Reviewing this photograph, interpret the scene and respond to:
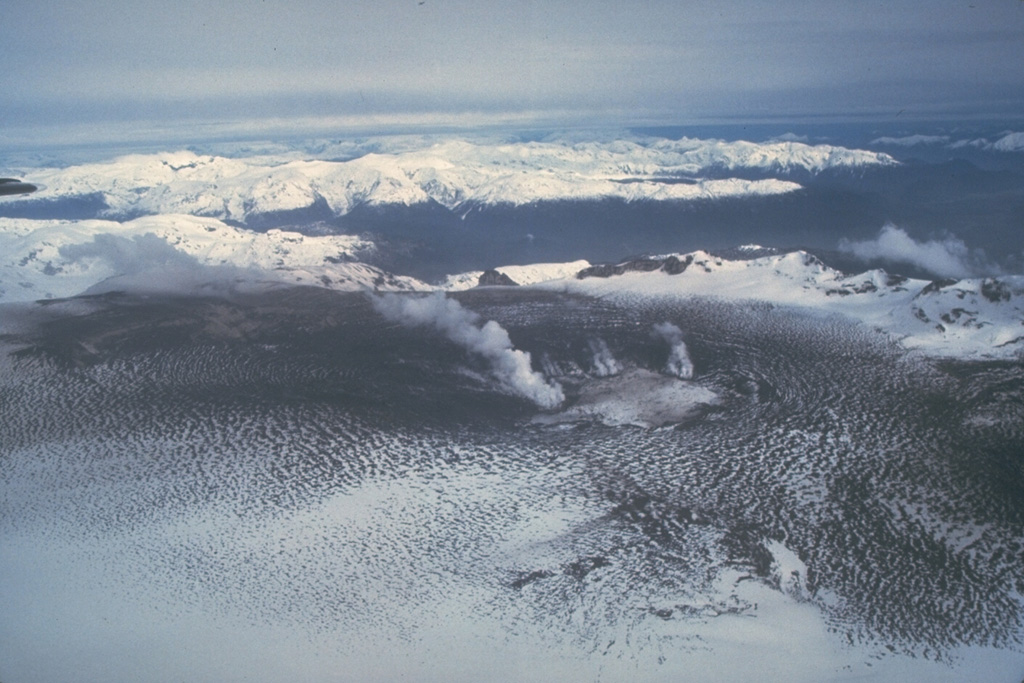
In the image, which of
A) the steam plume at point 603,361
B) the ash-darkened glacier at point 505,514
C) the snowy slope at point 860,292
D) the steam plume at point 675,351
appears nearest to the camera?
the ash-darkened glacier at point 505,514

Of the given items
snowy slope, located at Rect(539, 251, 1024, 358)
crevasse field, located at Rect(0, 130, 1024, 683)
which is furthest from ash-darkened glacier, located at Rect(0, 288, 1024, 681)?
snowy slope, located at Rect(539, 251, 1024, 358)

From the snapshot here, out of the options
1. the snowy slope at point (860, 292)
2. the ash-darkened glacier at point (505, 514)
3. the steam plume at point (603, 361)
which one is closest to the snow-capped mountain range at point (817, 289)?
the snowy slope at point (860, 292)

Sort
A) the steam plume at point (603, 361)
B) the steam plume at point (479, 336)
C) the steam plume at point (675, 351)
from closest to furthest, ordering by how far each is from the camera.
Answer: the steam plume at point (479, 336), the steam plume at point (675, 351), the steam plume at point (603, 361)

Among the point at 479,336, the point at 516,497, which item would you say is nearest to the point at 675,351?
the point at 479,336

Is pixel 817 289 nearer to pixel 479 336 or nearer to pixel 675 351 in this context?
pixel 675 351

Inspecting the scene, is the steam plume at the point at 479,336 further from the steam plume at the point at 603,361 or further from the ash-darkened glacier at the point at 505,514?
the steam plume at the point at 603,361

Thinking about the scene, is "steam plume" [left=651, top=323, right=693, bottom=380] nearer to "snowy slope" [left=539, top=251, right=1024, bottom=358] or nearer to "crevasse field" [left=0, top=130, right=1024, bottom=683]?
"crevasse field" [left=0, top=130, right=1024, bottom=683]

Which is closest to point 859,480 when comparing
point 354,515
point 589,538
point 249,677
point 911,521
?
point 911,521
